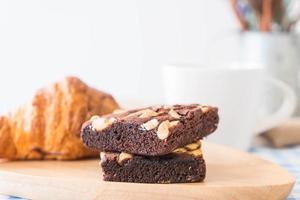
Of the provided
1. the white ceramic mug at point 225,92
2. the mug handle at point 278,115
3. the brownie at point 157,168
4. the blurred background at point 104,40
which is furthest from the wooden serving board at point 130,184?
the blurred background at point 104,40

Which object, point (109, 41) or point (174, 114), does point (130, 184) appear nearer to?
point (174, 114)

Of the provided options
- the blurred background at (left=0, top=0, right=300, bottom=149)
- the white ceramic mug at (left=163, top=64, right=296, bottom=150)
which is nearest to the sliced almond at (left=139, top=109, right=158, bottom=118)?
the white ceramic mug at (left=163, top=64, right=296, bottom=150)

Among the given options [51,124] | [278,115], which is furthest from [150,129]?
[278,115]

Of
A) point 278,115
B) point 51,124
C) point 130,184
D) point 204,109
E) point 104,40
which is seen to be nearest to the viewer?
point 130,184

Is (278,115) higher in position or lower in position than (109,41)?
lower

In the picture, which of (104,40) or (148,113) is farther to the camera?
(104,40)

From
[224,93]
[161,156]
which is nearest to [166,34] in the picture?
[224,93]

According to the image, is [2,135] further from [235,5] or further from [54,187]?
[235,5]
